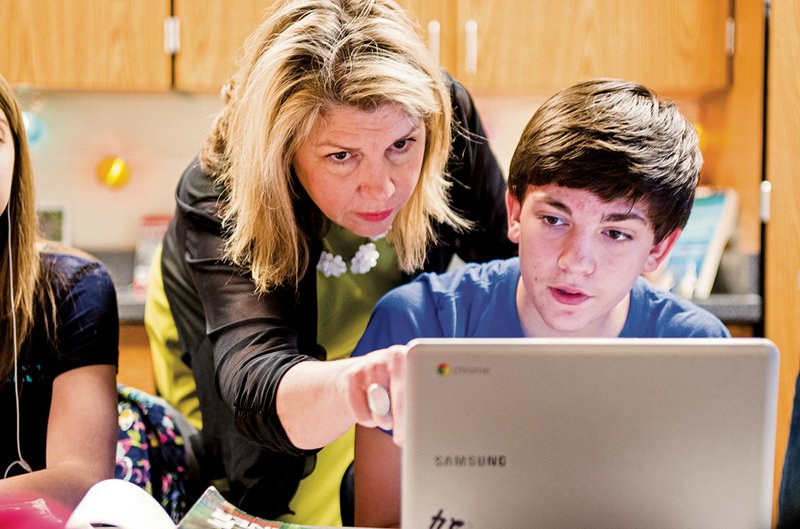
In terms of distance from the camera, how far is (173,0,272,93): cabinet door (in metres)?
2.70

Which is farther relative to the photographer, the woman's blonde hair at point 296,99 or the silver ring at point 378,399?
the woman's blonde hair at point 296,99

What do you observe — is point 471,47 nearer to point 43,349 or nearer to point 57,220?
point 57,220

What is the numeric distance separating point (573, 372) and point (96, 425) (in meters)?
0.75

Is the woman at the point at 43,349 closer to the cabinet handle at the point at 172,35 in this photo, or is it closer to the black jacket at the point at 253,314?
the black jacket at the point at 253,314

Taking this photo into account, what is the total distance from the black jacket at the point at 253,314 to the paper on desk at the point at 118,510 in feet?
0.67

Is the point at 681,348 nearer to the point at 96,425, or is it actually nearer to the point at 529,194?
the point at 529,194

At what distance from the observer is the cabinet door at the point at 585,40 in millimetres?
2734

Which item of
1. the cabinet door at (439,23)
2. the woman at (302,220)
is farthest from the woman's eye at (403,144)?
the cabinet door at (439,23)

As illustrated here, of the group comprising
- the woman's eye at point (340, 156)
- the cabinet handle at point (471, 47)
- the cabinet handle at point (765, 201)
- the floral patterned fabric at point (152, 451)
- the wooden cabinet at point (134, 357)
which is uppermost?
Answer: the cabinet handle at point (471, 47)

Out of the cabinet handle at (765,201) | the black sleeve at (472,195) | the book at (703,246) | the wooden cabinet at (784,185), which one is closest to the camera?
the black sleeve at (472,195)

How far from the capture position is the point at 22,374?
4.23ft

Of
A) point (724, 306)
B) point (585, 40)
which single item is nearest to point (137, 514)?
point (724, 306)

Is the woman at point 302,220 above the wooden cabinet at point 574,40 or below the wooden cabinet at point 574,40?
below

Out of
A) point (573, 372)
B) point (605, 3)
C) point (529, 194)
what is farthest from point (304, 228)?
point (605, 3)
